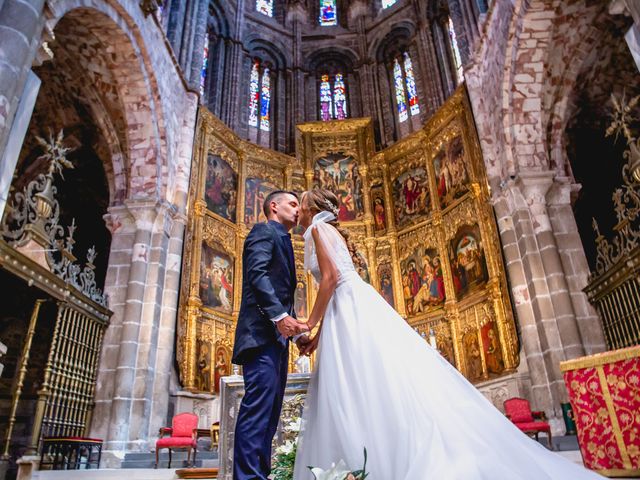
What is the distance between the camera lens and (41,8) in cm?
573

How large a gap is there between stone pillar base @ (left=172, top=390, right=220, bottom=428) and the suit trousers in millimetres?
7894

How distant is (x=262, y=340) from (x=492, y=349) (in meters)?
8.71

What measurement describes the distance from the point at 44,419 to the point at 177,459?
2174 millimetres

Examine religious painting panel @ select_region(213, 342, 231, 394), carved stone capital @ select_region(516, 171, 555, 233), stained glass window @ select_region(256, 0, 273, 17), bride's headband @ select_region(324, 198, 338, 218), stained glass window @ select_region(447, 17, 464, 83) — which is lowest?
bride's headband @ select_region(324, 198, 338, 218)

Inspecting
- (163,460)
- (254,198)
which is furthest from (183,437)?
(254,198)

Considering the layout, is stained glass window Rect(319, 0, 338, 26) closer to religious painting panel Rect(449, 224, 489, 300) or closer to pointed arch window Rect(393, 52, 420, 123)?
pointed arch window Rect(393, 52, 420, 123)

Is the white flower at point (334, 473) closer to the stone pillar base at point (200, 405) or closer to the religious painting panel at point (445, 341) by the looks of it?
the stone pillar base at point (200, 405)

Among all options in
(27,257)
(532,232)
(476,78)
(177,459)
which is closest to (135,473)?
(177,459)

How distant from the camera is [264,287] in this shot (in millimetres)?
2689

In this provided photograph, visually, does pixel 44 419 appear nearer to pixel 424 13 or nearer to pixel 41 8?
pixel 41 8

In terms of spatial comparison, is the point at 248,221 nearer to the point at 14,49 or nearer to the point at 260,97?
the point at 260,97

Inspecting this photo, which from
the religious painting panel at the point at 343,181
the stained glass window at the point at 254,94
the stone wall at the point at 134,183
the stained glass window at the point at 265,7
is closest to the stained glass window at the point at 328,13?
the stained glass window at the point at 265,7

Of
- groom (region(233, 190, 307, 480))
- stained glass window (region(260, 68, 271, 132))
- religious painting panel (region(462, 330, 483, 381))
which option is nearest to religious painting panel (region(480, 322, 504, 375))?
religious painting panel (region(462, 330, 483, 381))

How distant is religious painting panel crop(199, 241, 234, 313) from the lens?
11.4 meters
